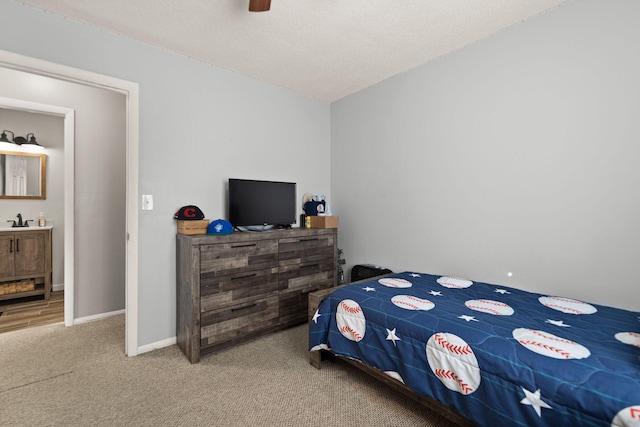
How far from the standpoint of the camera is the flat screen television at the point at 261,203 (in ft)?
8.98

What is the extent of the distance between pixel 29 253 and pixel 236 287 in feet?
10.1

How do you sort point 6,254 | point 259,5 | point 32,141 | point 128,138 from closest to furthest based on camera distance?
point 259,5 < point 128,138 < point 6,254 < point 32,141

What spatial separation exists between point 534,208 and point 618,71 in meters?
0.95

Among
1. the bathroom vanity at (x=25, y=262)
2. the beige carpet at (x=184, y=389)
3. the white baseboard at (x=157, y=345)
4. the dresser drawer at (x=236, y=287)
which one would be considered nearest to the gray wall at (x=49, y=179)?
the bathroom vanity at (x=25, y=262)

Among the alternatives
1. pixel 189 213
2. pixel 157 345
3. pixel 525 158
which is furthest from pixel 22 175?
pixel 525 158

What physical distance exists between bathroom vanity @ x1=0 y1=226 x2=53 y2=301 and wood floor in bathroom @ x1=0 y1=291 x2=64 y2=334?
101mm

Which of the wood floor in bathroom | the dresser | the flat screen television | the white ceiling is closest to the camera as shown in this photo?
the white ceiling

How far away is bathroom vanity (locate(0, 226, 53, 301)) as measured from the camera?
3.39 meters

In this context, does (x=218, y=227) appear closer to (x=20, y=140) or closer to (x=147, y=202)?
(x=147, y=202)

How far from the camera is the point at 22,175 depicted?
12.4ft

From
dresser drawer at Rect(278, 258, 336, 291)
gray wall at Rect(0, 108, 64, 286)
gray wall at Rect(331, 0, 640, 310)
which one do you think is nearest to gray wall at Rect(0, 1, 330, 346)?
dresser drawer at Rect(278, 258, 336, 291)

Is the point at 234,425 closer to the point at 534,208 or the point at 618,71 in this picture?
the point at 534,208

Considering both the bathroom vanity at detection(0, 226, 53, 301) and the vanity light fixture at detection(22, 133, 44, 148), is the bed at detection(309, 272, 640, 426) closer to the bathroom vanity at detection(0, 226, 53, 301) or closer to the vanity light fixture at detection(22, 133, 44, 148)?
the bathroom vanity at detection(0, 226, 53, 301)

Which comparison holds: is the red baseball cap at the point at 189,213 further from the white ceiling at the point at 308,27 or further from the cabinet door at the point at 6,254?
the cabinet door at the point at 6,254
